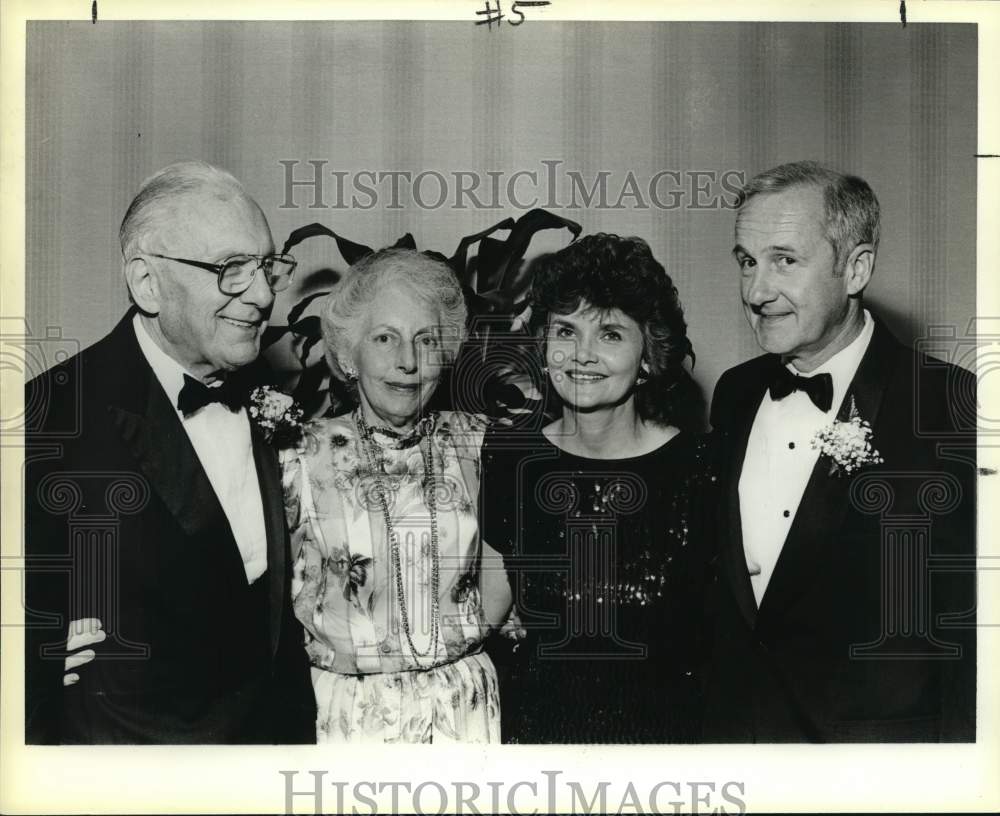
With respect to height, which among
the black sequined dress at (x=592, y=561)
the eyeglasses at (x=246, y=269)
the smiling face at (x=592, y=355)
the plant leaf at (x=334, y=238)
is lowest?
the black sequined dress at (x=592, y=561)

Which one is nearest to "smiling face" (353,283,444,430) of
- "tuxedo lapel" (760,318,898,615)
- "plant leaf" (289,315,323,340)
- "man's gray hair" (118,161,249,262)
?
"plant leaf" (289,315,323,340)

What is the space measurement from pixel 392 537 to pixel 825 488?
1197 mm

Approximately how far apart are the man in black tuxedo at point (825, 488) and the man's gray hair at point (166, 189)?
4.69 feet

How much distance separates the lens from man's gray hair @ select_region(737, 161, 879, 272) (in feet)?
8.59

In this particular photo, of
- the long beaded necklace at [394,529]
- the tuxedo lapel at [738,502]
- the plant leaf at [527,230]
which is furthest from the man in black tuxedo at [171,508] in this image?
the tuxedo lapel at [738,502]

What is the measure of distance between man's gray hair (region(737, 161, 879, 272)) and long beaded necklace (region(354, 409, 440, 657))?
3.73 ft

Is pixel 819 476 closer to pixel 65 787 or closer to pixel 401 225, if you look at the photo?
pixel 401 225

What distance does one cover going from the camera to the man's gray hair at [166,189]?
261 cm

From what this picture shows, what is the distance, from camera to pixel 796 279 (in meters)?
2.60

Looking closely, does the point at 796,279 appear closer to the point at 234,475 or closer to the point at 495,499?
the point at 495,499

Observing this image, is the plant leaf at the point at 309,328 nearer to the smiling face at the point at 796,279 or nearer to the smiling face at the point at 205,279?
the smiling face at the point at 205,279

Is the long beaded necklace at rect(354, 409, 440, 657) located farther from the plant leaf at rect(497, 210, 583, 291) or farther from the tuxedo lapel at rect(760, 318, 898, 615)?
the tuxedo lapel at rect(760, 318, 898, 615)

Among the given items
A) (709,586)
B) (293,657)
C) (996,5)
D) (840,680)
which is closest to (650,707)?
(709,586)

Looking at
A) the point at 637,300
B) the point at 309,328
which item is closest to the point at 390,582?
the point at 309,328
